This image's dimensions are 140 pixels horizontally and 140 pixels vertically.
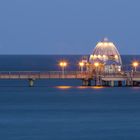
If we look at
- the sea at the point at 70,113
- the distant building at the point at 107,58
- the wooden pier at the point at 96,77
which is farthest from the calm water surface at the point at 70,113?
the distant building at the point at 107,58

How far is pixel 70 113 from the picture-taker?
379 feet

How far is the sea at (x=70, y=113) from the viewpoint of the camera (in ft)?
314

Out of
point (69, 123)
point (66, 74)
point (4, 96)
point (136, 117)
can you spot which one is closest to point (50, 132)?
point (69, 123)

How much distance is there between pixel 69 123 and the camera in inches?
4107

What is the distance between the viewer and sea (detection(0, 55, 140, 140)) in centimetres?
9564

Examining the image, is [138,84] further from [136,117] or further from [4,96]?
[136,117]

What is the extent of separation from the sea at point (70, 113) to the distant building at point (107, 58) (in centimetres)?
1282
